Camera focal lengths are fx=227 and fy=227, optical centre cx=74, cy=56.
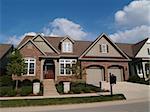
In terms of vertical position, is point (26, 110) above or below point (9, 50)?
below

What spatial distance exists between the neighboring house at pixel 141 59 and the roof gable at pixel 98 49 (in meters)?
2.74

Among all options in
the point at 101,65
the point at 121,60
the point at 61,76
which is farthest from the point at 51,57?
the point at 121,60

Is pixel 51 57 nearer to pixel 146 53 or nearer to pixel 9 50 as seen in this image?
pixel 9 50

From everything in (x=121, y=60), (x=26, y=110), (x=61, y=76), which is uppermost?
(x=121, y=60)

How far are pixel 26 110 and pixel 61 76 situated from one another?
18759 mm

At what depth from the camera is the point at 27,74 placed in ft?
104

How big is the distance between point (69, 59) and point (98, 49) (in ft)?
15.8

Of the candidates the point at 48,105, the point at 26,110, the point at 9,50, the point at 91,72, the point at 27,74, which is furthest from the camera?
the point at 9,50

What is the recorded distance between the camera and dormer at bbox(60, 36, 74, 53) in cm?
3509

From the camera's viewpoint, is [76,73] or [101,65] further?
[101,65]

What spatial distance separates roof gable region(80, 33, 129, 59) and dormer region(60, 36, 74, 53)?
9.23 ft

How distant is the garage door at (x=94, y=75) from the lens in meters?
34.1

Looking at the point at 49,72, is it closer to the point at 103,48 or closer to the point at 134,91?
the point at 103,48

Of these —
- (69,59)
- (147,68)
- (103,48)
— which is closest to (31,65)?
(69,59)
